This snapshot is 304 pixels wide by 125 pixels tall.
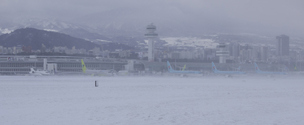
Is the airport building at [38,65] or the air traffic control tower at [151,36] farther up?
the air traffic control tower at [151,36]

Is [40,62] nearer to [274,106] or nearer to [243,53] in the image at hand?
[274,106]

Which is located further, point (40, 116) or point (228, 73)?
point (228, 73)

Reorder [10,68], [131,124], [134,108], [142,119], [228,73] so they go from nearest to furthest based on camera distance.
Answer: [131,124], [142,119], [134,108], [228,73], [10,68]

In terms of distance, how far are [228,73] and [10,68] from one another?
59.5 metres

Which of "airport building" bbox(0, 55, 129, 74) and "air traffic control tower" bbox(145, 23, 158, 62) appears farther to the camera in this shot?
"air traffic control tower" bbox(145, 23, 158, 62)

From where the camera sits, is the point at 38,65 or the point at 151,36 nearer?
the point at 38,65

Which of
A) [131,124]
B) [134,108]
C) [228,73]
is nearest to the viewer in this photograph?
[131,124]

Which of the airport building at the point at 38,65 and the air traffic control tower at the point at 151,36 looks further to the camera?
the air traffic control tower at the point at 151,36

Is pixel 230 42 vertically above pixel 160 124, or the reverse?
pixel 230 42

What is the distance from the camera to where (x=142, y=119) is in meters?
Result: 16.6

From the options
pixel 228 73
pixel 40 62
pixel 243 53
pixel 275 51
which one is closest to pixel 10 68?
pixel 40 62

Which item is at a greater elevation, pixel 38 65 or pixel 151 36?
pixel 151 36

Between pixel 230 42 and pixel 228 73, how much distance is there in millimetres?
121798

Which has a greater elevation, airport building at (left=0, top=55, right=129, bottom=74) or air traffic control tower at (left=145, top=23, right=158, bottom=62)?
air traffic control tower at (left=145, top=23, right=158, bottom=62)
